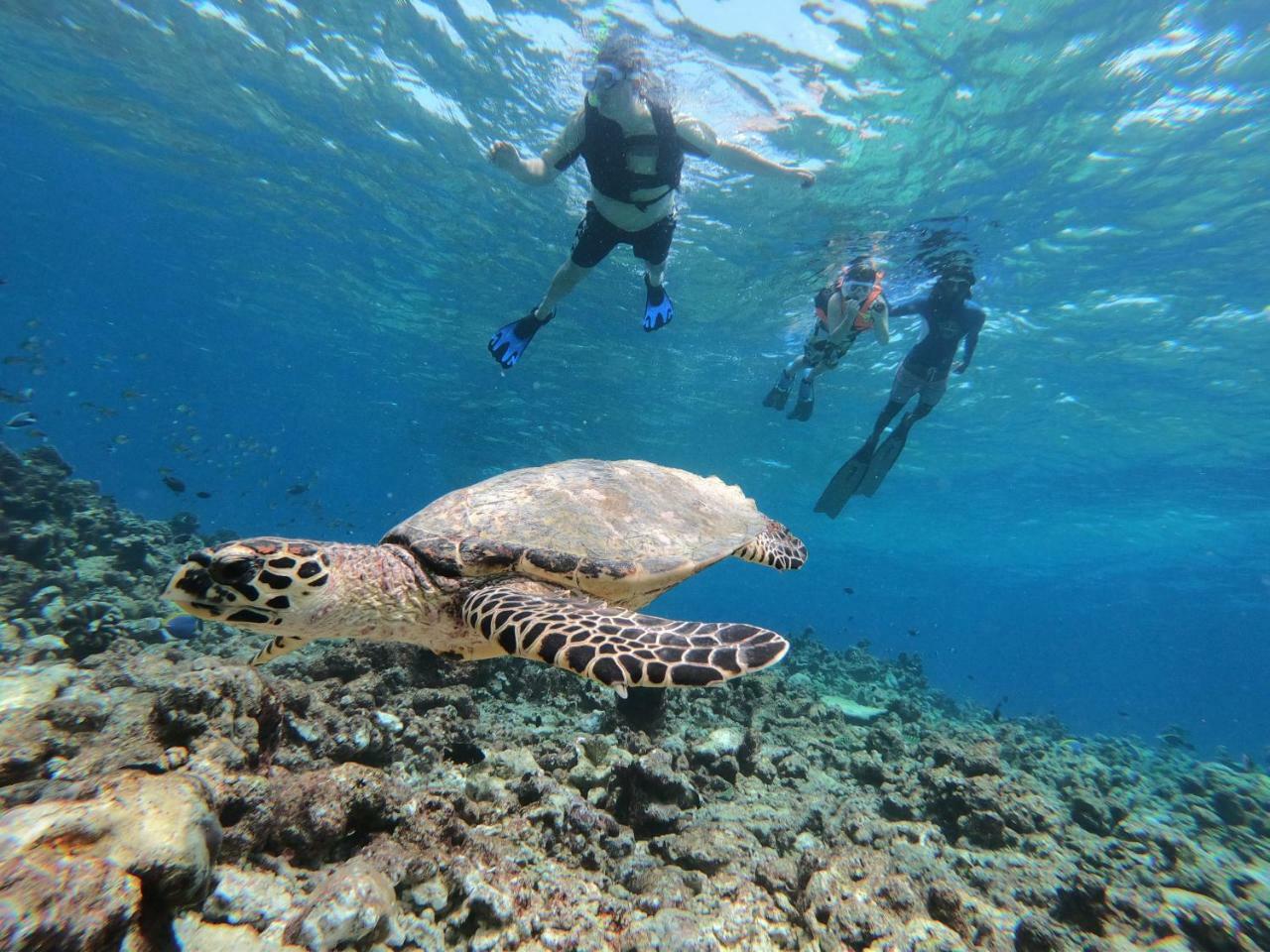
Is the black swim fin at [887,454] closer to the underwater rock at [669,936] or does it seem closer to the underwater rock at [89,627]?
the underwater rock at [669,936]

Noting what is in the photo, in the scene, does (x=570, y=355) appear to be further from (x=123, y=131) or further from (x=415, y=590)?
(x=415, y=590)

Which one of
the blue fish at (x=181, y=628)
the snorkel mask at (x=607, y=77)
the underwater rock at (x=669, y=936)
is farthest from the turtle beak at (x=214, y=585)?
the snorkel mask at (x=607, y=77)

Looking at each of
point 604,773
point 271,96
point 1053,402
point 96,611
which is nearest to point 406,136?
point 271,96

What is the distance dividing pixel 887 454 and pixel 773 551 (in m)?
7.80

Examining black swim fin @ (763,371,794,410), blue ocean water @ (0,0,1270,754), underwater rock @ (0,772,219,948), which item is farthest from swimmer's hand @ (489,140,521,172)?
black swim fin @ (763,371,794,410)

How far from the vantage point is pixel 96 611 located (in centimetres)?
636

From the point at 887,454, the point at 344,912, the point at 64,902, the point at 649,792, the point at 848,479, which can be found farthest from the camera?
the point at 848,479

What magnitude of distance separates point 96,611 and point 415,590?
19.3 ft

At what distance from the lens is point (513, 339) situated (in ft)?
29.6

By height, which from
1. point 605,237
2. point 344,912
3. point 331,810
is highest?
point 605,237

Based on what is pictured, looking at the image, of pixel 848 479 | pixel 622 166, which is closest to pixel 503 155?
pixel 622 166

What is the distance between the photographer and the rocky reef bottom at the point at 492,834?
1.59 m

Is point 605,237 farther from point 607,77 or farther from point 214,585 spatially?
point 214,585

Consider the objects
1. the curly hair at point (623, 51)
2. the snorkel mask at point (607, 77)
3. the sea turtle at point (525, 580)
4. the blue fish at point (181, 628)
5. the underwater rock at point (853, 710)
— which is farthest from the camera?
the curly hair at point (623, 51)
